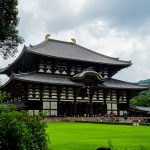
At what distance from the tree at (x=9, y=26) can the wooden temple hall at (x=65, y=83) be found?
77.1 feet

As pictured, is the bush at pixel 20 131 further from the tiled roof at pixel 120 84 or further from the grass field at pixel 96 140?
the tiled roof at pixel 120 84

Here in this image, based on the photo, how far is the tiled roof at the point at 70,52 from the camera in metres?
62.1

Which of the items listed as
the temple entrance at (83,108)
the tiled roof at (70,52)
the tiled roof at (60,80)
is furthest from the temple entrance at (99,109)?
the tiled roof at (70,52)

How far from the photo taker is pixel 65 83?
58156mm

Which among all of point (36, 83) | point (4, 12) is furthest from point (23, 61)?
point (4, 12)

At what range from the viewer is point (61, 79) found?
60594 mm

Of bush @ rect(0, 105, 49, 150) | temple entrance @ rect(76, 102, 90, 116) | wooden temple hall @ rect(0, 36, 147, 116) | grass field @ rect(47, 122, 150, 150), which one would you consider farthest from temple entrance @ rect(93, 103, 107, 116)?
bush @ rect(0, 105, 49, 150)

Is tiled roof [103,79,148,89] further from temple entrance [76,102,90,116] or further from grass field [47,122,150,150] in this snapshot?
grass field [47,122,150,150]

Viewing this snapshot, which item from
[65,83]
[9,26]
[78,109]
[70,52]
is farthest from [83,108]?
[9,26]

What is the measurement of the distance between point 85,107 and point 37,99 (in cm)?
907

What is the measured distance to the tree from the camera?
2711 cm

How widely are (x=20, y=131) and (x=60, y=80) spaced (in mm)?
47942

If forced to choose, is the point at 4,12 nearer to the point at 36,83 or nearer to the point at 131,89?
the point at 36,83

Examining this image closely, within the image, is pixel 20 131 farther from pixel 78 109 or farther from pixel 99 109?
pixel 99 109
